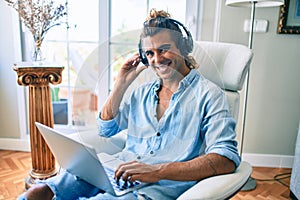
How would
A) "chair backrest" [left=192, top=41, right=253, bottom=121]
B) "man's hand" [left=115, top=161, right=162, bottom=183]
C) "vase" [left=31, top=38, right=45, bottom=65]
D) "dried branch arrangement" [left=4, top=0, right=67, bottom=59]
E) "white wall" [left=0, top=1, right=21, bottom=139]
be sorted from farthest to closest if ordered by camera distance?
1. "white wall" [left=0, top=1, right=21, bottom=139]
2. "vase" [left=31, top=38, right=45, bottom=65]
3. "dried branch arrangement" [left=4, top=0, right=67, bottom=59]
4. "chair backrest" [left=192, top=41, right=253, bottom=121]
5. "man's hand" [left=115, top=161, right=162, bottom=183]

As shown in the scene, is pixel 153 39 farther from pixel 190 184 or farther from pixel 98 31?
pixel 98 31

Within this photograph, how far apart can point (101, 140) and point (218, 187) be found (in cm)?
50

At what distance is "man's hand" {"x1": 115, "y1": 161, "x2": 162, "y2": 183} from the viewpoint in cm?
97

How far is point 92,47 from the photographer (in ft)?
7.18

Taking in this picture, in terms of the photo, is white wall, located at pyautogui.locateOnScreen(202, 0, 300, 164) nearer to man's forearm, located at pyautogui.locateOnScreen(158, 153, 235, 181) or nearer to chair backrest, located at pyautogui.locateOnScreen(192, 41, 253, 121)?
chair backrest, located at pyautogui.locateOnScreen(192, 41, 253, 121)

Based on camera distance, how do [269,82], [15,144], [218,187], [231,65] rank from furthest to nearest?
[15,144], [269,82], [231,65], [218,187]

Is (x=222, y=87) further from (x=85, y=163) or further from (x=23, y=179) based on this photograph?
(x=23, y=179)

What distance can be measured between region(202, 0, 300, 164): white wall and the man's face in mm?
1153

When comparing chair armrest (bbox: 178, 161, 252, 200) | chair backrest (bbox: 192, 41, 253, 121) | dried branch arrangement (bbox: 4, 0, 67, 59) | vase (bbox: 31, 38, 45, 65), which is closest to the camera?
chair armrest (bbox: 178, 161, 252, 200)

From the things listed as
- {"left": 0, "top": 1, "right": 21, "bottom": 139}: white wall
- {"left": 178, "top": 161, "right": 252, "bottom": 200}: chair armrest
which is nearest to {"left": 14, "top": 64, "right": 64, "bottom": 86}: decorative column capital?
{"left": 0, "top": 1, "right": 21, "bottom": 139}: white wall

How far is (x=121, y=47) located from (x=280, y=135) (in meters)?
1.67

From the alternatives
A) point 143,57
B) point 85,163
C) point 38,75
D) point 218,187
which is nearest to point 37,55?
point 38,75

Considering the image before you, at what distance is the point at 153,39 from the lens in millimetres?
1011

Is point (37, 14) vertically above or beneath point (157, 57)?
above
